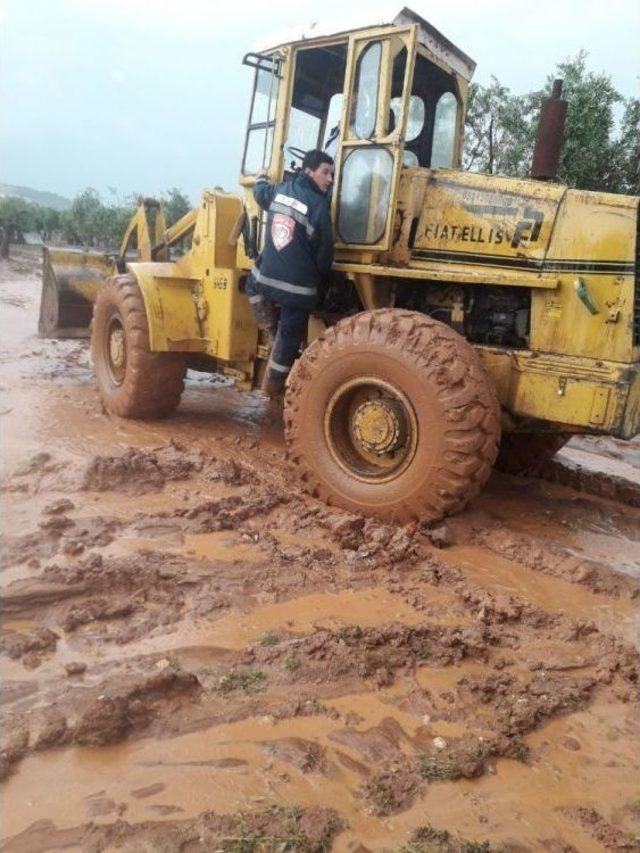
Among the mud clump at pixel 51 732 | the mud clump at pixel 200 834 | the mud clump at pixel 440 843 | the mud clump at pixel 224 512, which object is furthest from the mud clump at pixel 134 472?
the mud clump at pixel 440 843

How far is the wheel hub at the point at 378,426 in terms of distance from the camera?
4258 mm

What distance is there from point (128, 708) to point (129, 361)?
13.1 ft

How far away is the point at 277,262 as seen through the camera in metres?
4.67

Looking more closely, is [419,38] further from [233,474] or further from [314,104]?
[233,474]

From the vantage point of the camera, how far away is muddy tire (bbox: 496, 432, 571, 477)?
5.31 m

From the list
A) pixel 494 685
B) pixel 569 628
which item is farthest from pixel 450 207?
pixel 494 685

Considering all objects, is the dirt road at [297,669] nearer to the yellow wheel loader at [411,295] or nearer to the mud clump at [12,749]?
the mud clump at [12,749]

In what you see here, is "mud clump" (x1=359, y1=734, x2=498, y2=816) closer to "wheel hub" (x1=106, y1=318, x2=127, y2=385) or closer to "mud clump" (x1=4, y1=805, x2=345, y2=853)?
"mud clump" (x1=4, y1=805, x2=345, y2=853)

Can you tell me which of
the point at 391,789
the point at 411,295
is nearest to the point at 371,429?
the point at 411,295

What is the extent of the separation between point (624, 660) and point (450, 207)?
2.93 metres

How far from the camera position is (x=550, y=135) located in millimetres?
4422

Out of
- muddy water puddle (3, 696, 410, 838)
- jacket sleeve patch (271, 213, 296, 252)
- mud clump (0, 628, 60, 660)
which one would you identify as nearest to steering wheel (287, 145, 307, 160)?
jacket sleeve patch (271, 213, 296, 252)

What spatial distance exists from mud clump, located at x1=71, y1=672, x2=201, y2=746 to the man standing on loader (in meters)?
2.87

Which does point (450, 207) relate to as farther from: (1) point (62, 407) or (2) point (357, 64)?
(1) point (62, 407)
